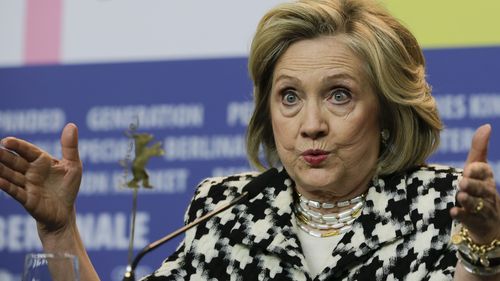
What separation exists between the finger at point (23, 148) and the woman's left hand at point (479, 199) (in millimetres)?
1015

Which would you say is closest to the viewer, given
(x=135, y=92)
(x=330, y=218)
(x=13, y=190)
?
(x=13, y=190)

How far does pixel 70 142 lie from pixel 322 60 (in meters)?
0.64

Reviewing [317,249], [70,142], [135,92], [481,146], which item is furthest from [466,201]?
[135,92]

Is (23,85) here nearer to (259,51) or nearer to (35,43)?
(35,43)

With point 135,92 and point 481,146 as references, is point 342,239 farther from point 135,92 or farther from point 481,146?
point 135,92

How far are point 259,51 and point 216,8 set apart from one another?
102 centimetres

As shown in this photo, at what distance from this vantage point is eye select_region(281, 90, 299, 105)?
2711 millimetres

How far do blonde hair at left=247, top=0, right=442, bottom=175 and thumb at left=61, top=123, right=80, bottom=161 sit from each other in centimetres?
55

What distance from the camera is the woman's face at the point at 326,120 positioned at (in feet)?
8.64

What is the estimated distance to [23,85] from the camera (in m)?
4.03

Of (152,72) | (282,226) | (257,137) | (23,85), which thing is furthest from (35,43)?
(282,226)

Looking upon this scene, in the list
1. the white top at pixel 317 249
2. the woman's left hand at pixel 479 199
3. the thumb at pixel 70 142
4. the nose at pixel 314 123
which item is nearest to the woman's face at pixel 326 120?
the nose at pixel 314 123

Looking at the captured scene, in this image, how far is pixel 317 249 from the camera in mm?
2689

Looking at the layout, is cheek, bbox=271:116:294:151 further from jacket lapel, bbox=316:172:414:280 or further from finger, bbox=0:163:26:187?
finger, bbox=0:163:26:187
